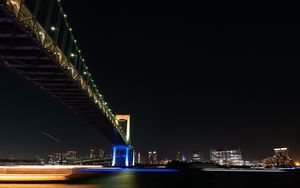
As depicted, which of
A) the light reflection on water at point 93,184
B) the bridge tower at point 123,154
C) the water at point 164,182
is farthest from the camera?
the bridge tower at point 123,154

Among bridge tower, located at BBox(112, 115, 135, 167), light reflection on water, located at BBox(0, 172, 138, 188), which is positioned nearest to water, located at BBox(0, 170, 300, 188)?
light reflection on water, located at BBox(0, 172, 138, 188)

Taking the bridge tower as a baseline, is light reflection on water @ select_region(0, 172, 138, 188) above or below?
below

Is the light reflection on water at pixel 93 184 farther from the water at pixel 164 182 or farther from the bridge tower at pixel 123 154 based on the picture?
the bridge tower at pixel 123 154

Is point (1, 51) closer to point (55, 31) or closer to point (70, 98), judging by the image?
point (55, 31)

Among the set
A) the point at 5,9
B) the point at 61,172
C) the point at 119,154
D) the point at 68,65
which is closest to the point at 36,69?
the point at 68,65

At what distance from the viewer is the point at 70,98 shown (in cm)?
3341

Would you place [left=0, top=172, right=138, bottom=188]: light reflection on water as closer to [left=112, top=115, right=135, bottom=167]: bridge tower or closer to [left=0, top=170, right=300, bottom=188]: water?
[left=0, top=170, right=300, bottom=188]: water

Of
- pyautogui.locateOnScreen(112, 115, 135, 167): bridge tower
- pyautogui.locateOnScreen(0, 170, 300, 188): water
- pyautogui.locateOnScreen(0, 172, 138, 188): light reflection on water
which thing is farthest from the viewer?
pyautogui.locateOnScreen(112, 115, 135, 167): bridge tower

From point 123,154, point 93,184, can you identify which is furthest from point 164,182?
point 123,154

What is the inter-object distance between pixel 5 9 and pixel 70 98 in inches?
772

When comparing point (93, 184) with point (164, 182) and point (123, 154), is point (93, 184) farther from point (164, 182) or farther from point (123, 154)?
point (123, 154)

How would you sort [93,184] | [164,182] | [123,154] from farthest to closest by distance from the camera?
[123,154] → [164,182] → [93,184]

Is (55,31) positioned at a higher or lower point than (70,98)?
higher

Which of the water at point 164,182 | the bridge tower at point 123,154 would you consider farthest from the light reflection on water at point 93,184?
the bridge tower at point 123,154
